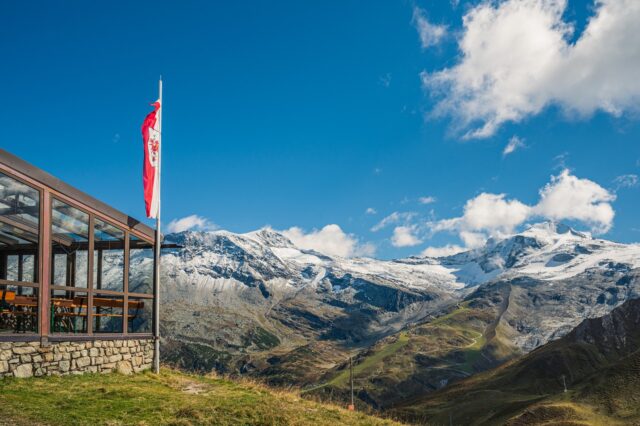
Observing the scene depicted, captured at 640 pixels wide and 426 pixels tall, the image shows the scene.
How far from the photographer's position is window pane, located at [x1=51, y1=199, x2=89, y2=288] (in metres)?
24.0

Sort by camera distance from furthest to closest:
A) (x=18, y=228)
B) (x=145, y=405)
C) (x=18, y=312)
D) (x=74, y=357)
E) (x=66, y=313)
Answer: (x=66, y=313) < (x=18, y=228) < (x=74, y=357) < (x=18, y=312) < (x=145, y=405)

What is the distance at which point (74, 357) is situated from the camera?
75.5 ft

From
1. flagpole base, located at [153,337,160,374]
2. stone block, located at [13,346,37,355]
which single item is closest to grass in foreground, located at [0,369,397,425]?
stone block, located at [13,346,37,355]

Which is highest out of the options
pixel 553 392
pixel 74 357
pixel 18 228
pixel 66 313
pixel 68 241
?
pixel 18 228

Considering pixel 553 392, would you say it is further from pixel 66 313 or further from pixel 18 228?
pixel 18 228

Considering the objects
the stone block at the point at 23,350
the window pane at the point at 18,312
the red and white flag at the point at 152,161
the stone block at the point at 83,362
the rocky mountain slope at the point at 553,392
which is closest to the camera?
the stone block at the point at 23,350

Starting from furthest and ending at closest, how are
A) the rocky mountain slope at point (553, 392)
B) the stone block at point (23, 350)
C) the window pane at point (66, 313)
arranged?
the rocky mountain slope at point (553, 392)
the window pane at point (66, 313)
the stone block at point (23, 350)

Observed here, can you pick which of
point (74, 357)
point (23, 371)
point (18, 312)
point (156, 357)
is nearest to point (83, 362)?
point (74, 357)

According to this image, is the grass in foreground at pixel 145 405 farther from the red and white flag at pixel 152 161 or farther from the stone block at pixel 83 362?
the red and white flag at pixel 152 161

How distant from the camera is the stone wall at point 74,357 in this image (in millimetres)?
20188

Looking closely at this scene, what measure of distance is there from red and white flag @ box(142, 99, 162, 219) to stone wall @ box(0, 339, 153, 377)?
20.6ft

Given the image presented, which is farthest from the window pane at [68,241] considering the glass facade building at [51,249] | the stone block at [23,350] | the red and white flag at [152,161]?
the stone block at [23,350]

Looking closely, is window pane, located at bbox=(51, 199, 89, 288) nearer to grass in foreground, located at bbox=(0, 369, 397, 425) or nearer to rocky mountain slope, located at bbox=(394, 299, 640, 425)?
grass in foreground, located at bbox=(0, 369, 397, 425)

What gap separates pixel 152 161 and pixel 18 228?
6863mm
